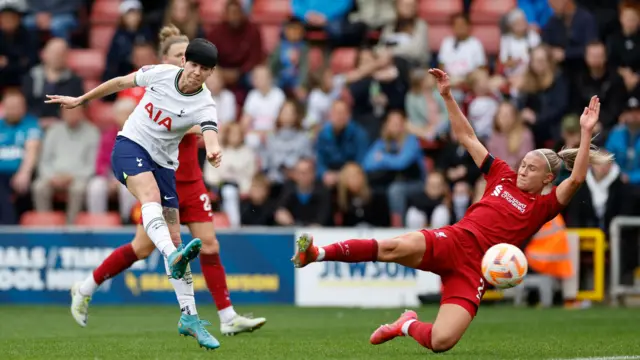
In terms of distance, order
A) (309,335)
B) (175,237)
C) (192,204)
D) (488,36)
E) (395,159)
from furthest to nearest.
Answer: (488,36), (395,159), (309,335), (192,204), (175,237)

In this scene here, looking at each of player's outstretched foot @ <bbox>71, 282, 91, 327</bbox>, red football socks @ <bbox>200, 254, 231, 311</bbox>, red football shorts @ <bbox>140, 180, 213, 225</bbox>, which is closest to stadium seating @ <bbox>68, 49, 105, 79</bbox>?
player's outstretched foot @ <bbox>71, 282, 91, 327</bbox>

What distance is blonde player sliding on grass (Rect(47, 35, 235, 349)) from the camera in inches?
348

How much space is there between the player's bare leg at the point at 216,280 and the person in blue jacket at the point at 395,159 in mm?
6487

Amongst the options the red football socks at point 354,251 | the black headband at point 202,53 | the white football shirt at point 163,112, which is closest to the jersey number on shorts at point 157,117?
the white football shirt at point 163,112

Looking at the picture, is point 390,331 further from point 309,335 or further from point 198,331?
point 309,335

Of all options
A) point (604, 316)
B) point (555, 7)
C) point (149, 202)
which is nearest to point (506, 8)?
point (555, 7)

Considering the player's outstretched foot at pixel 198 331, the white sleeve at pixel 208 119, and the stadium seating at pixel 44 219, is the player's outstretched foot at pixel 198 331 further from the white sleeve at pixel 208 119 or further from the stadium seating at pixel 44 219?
the stadium seating at pixel 44 219

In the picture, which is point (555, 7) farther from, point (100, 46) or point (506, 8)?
point (100, 46)

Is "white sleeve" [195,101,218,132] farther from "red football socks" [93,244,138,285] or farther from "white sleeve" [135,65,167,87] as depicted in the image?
"red football socks" [93,244,138,285]

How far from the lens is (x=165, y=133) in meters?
9.41

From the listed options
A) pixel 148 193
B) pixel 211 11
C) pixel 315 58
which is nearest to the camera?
pixel 148 193

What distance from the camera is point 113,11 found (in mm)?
20328

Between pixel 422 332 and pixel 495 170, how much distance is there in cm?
157

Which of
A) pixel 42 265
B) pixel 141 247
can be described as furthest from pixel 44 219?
pixel 141 247
